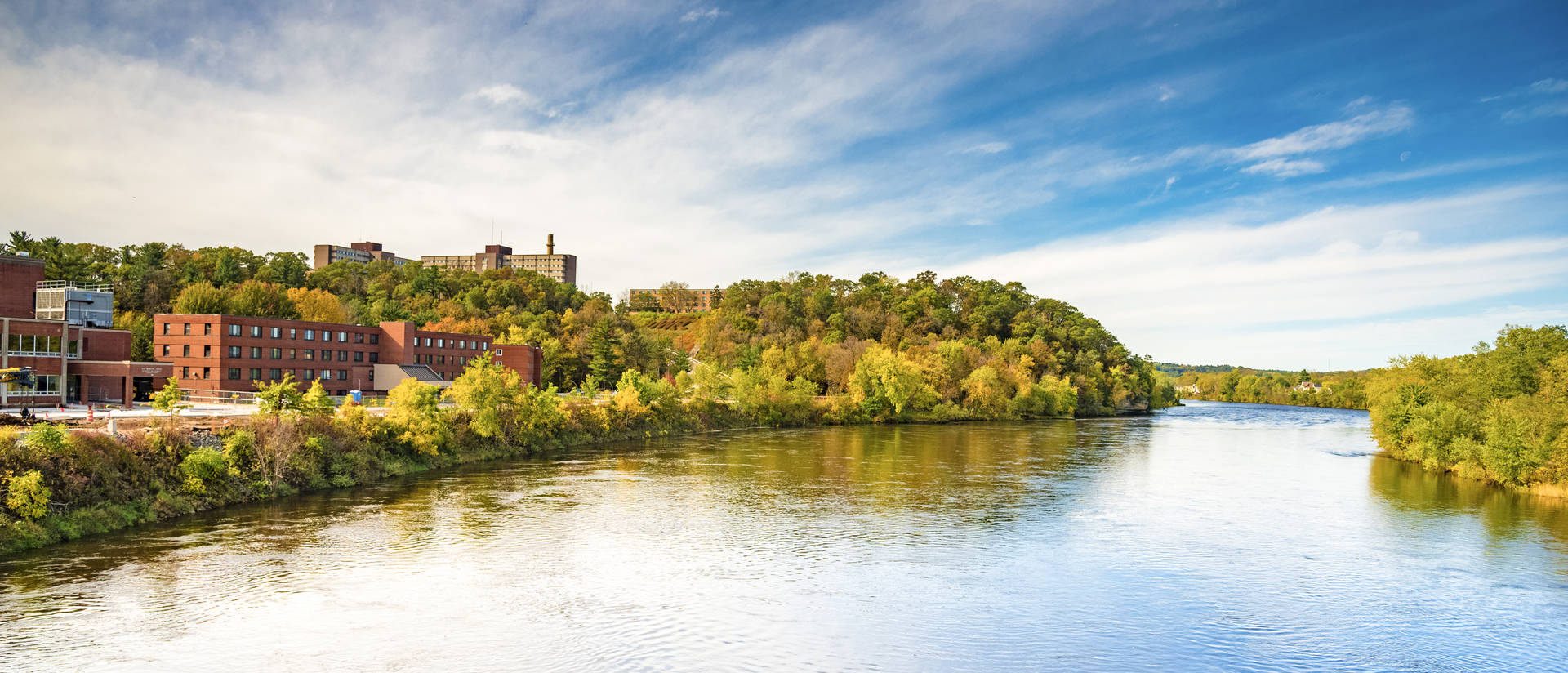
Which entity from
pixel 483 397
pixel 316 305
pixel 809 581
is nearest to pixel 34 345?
pixel 483 397

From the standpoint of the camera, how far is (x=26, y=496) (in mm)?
24391

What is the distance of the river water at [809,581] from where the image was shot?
1812 centimetres

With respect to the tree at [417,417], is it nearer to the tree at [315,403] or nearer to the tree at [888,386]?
the tree at [315,403]

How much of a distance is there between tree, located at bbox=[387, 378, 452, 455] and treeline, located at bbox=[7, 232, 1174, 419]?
109 feet

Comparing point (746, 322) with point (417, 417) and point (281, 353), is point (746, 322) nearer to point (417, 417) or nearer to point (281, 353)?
point (281, 353)

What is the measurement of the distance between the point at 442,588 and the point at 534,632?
4.57m

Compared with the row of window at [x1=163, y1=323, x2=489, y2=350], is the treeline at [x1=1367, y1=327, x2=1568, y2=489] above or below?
below

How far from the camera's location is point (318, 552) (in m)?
25.5

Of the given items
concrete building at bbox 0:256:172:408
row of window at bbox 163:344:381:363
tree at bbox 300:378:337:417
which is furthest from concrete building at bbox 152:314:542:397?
tree at bbox 300:378:337:417

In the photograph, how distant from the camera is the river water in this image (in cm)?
1812

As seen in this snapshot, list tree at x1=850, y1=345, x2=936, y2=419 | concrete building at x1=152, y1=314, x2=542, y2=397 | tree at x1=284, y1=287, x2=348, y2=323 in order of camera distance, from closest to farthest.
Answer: concrete building at x1=152, y1=314, x2=542, y2=397 → tree at x1=850, y1=345, x2=936, y2=419 → tree at x1=284, y1=287, x2=348, y2=323

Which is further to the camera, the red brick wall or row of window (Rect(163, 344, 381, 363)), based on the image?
row of window (Rect(163, 344, 381, 363))

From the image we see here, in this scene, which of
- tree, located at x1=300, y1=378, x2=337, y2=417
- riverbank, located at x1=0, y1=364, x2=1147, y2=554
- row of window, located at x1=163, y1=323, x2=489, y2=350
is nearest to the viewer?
riverbank, located at x1=0, y1=364, x2=1147, y2=554

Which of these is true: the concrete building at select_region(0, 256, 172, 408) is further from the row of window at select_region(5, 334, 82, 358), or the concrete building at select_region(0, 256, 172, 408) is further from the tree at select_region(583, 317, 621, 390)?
the tree at select_region(583, 317, 621, 390)
